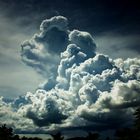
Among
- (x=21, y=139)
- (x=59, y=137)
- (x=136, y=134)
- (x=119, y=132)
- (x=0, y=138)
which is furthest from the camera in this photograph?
(x=21, y=139)

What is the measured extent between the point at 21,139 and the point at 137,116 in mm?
61574

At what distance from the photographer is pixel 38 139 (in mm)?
154500

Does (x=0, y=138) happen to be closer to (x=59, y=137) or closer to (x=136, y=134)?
(x=59, y=137)

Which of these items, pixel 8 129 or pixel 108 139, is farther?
pixel 8 129

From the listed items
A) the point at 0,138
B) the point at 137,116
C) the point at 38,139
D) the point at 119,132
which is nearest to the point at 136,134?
the point at 137,116

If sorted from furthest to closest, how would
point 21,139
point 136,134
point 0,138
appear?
point 21,139 < point 0,138 < point 136,134

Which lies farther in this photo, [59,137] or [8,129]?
[8,129]

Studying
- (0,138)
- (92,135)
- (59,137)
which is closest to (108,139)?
(92,135)

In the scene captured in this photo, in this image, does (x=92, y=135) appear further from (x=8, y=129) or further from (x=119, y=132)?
(x=8, y=129)

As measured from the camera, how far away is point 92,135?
115875mm

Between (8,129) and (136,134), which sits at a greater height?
(8,129)

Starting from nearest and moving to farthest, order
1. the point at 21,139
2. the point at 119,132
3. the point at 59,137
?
the point at 119,132 < the point at 59,137 < the point at 21,139

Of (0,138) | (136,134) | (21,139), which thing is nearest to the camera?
(136,134)

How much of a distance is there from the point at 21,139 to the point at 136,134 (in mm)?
63782
